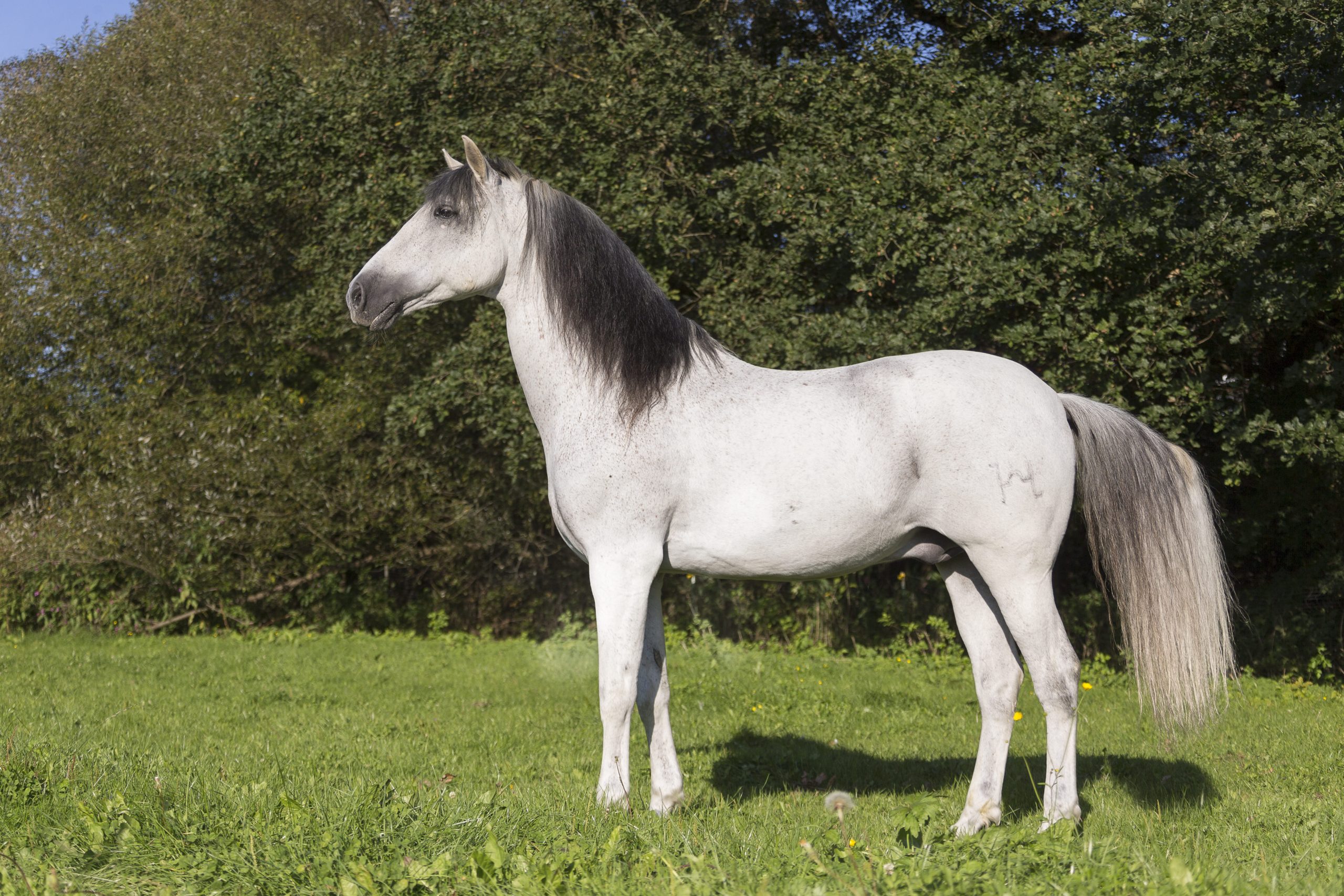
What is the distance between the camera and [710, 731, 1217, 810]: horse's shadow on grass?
4.85 m

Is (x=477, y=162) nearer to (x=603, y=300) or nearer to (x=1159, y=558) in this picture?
(x=603, y=300)

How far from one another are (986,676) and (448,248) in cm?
276

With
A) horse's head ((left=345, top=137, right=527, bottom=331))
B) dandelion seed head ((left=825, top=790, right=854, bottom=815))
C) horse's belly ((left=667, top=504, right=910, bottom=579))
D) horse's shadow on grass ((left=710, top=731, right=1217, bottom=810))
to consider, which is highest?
horse's head ((left=345, top=137, right=527, bottom=331))

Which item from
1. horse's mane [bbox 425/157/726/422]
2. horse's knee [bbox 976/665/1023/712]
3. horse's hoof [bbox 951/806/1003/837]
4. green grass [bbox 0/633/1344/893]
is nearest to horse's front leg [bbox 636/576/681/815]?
green grass [bbox 0/633/1344/893]

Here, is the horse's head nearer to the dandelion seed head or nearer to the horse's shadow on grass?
the dandelion seed head

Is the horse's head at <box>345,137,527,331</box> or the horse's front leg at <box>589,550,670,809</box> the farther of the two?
the horse's head at <box>345,137,527,331</box>

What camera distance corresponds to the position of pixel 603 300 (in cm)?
402

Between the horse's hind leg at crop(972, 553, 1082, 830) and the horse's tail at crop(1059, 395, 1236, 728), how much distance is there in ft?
1.05

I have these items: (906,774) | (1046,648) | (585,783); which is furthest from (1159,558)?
(585,783)

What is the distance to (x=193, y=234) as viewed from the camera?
41.6ft

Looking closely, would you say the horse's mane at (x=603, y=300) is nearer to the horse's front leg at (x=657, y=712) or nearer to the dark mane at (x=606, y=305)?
the dark mane at (x=606, y=305)

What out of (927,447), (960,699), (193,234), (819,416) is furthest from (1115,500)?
(193,234)

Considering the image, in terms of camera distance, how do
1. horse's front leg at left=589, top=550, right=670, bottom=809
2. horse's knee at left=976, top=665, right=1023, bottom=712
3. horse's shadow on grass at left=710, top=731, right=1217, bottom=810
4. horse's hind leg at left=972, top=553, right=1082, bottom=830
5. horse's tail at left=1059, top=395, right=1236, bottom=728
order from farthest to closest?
horse's shadow on grass at left=710, top=731, right=1217, bottom=810, horse's knee at left=976, top=665, right=1023, bottom=712, horse's tail at left=1059, top=395, right=1236, bottom=728, horse's hind leg at left=972, top=553, right=1082, bottom=830, horse's front leg at left=589, top=550, right=670, bottom=809

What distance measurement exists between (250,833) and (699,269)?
8424 millimetres
